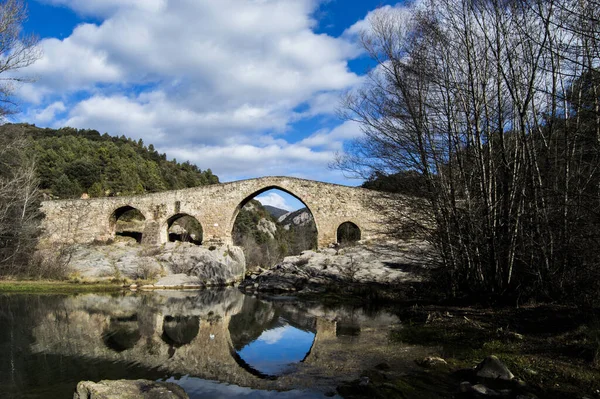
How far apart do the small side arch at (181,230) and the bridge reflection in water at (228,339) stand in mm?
12596

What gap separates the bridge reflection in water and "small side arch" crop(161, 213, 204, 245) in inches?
496

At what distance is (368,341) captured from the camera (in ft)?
24.6

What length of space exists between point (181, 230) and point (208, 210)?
11112 millimetres

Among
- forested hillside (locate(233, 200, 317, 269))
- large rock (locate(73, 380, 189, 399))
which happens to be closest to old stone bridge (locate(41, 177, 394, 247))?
forested hillside (locate(233, 200, 317, 269))

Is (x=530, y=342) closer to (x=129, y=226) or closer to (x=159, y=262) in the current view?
(x=159, y=262)

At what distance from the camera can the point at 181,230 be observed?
114ft

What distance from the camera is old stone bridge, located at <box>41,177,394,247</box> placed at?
23094 mm

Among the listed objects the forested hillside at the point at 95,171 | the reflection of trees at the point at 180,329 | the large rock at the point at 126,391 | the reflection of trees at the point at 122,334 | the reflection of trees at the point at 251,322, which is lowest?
the reflection of trees at the point at 251,322

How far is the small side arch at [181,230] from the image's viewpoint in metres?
25.8

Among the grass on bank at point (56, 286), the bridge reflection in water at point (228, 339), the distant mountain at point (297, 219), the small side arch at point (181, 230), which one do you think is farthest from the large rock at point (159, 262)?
the distant mountain at point (297, 219)

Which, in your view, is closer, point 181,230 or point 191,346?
point 191,346

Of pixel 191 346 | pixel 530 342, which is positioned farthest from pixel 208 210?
pixel 530 342

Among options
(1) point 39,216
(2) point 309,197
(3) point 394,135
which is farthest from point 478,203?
(1) point 39,216

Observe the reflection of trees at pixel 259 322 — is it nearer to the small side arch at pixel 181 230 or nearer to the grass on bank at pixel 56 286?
the grass on bank at pixel 56 286
